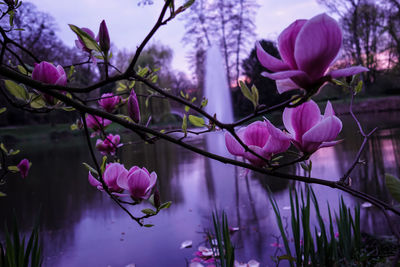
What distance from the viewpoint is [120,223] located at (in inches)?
110

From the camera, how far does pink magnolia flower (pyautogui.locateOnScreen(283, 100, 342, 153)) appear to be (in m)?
0.39

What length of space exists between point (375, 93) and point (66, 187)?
598cm

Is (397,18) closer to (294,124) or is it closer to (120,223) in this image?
(120,223)

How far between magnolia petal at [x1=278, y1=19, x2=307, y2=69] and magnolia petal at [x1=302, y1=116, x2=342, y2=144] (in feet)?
0.29

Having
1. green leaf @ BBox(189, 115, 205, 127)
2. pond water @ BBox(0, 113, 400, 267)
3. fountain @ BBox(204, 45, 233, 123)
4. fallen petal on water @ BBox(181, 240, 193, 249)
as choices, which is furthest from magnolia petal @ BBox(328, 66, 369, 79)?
fountain @ BBox(204, 45, 233, 123)

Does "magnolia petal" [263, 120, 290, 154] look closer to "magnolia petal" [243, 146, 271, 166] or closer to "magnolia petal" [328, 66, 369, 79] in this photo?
"magnolia petal" [243, 146, 271, 166]

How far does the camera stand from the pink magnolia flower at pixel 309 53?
0.30m

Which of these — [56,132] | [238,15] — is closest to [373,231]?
[238,15]

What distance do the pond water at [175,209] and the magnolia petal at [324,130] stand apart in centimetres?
61

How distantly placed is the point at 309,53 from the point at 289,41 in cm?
3

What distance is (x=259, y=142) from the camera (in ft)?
1.55

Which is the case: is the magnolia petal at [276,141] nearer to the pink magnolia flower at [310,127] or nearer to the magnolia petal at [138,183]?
the pink magnolia flower at [310,127]

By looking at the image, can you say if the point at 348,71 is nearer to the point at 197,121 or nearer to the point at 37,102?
the point at 197,121

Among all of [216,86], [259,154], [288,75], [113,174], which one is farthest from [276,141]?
[216,86]
